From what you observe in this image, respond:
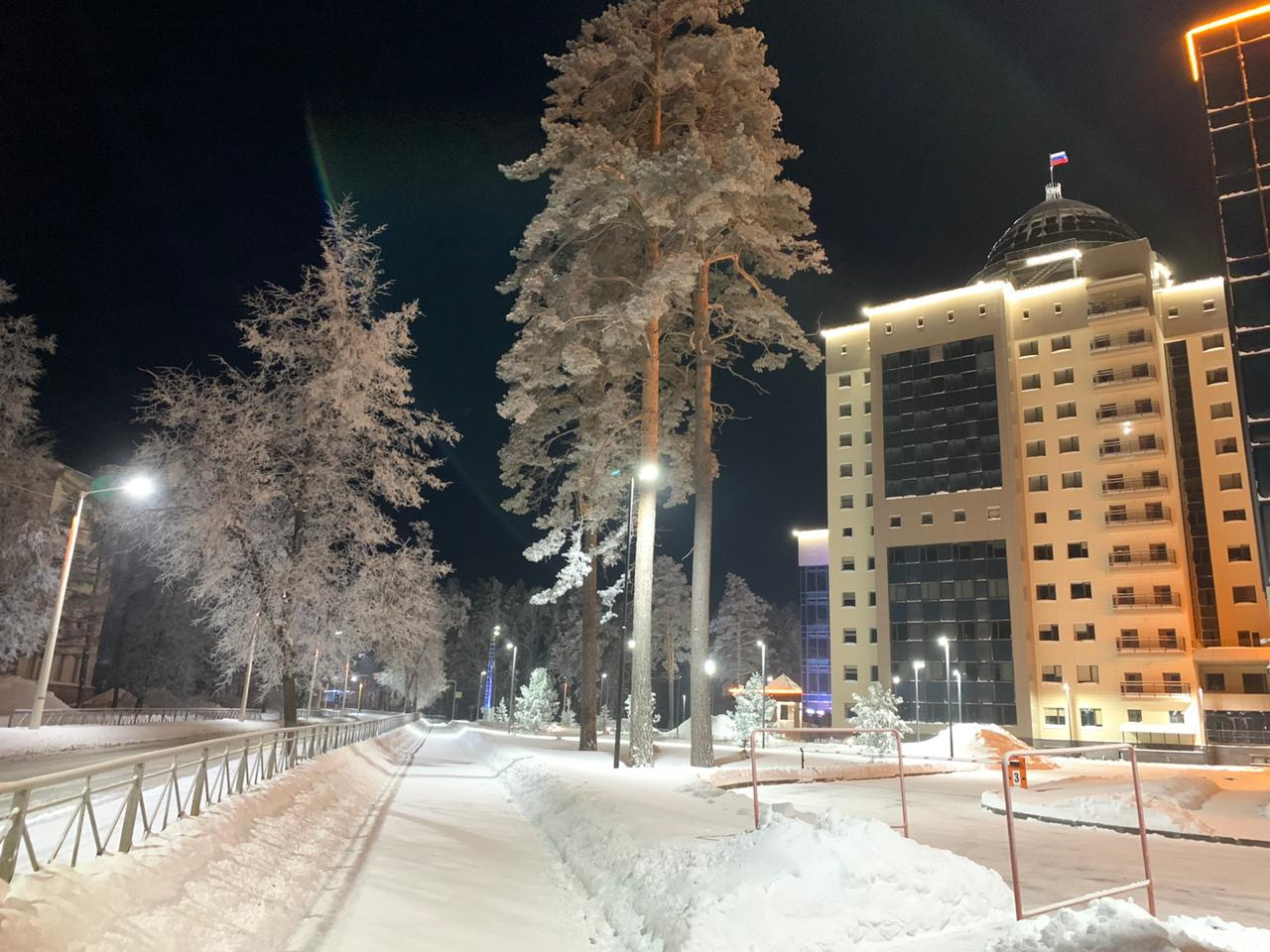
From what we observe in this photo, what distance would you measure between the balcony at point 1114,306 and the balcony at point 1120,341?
169cm

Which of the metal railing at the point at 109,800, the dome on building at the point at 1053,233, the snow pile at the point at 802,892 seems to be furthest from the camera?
the dome on building at the point at 1053,233

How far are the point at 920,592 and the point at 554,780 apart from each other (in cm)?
5145

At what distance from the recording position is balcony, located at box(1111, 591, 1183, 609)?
5578 centimetres

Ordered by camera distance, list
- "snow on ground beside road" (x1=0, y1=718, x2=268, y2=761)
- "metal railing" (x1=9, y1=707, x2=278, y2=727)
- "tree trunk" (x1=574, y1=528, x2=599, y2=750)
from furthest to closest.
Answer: "metal railing" (x1=9, y1=707, x2=278, y2=727) < "tree trunk" (x1=574, y1=528, x2=599, y2=750) < "snow on ground beside road" (x1=0, y1=718, x2=268, y2=761)

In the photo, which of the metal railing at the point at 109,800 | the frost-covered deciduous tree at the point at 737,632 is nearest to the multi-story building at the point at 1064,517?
the frost-covered deciduous tree at the point at 737,632

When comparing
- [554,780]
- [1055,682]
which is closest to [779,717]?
[1055,682]

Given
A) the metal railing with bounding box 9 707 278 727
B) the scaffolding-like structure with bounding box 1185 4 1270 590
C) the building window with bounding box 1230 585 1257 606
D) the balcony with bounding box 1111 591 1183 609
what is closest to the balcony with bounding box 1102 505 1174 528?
the balcony with bounding box 1111 591 1183 609

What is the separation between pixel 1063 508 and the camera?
6125 centimetres

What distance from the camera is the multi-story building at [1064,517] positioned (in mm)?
56062

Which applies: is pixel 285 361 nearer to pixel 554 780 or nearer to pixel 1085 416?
pixel 554 780

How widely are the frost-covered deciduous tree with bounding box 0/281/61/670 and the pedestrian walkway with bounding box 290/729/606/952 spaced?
27175 mm

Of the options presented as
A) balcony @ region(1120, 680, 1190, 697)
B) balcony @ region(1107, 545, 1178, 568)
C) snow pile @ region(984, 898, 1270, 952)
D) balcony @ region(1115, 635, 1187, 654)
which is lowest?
snow pile @ region(984, 898, 1270, 952)

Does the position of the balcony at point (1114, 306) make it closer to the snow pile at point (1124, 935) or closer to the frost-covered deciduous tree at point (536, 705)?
the frost-covered deciduous tree at point (536, 705)

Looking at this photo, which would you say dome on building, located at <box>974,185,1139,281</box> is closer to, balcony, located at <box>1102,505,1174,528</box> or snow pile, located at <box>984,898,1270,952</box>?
balcony, located at <box>1102,505,1174,528</box>
